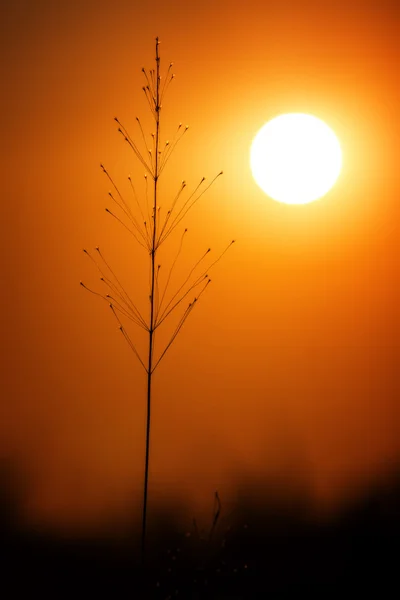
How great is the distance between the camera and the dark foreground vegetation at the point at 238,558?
233 centimetres

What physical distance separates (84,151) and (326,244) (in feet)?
2.84

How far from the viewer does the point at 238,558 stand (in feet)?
7.92

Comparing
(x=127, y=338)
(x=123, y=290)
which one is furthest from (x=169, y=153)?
(x=127, y=338)

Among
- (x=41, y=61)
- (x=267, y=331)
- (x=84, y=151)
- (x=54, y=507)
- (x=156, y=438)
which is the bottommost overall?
(x=54, y=507)

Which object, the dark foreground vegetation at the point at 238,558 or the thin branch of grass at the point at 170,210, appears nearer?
the dark foreground vegetation at the point at 238,558

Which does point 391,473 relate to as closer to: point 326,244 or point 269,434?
point 269,434

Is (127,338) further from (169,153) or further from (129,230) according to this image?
(169,153)

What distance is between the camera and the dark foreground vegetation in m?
2.33

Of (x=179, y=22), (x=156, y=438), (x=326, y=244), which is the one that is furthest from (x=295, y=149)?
(x=156, y=438)

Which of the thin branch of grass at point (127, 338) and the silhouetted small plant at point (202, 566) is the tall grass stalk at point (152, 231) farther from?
the silhouetted small plant at point (202, 566)

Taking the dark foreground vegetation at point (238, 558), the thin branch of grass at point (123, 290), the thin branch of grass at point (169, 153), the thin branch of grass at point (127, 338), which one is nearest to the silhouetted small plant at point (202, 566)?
the dark foreground vegetation at point (238, 558)

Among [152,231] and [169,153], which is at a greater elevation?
[169,153]

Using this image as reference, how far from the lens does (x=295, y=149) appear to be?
2.51 meters

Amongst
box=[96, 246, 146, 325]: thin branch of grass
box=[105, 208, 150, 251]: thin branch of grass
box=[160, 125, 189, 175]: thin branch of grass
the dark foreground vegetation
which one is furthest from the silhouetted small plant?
box=[160, 125, 189, 175]: thin branch of grass
